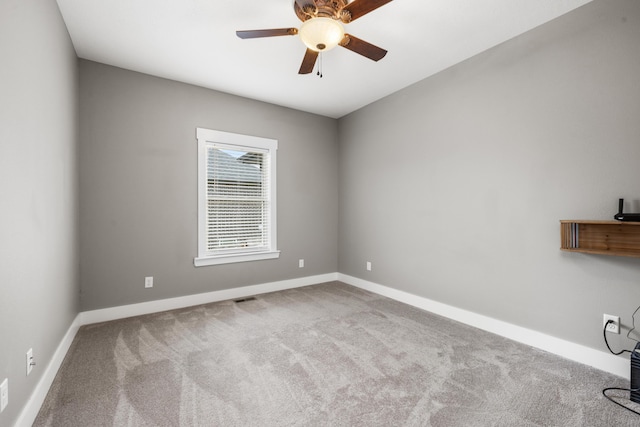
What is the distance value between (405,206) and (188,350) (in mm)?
2888

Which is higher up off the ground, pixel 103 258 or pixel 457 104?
pixel 457 104

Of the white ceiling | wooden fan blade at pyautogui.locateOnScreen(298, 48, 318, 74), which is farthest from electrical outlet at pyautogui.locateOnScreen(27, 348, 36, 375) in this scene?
wooden fan blade at pyautogui.locateOnScreen(298, 48, 318, 74)

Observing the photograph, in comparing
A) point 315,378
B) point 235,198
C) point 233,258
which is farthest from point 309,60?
point 233,258

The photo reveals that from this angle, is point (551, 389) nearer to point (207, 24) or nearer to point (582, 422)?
point (582, 422)

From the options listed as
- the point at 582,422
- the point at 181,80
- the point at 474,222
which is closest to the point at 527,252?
the point at 474,222

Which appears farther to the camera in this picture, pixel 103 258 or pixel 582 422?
pixel 103 258

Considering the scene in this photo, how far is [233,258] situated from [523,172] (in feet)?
11.3

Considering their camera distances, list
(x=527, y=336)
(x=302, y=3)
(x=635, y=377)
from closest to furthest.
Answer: (x=635, y=377)
(x=302, y=3)
(x=527, y=336)

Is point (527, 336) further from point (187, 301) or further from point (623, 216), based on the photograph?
point (187, 301)

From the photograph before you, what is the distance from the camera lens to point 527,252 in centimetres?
258

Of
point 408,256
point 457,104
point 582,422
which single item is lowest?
point 582,422

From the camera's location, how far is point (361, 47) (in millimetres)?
2186

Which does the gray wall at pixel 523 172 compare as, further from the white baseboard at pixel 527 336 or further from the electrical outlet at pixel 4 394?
the electrical outlet at pixel 4 394

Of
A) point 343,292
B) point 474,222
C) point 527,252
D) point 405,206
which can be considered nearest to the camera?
point 527,252
